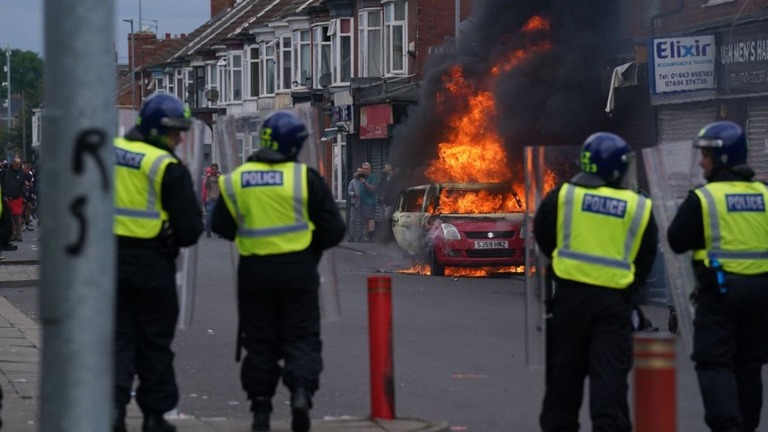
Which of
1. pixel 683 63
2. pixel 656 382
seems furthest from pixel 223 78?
pixel 656 382

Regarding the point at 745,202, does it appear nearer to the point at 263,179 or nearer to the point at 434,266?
the point at 263,179

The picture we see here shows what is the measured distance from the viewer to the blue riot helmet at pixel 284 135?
800cm

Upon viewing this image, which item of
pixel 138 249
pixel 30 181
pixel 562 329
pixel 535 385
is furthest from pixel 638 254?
pixel 30 181

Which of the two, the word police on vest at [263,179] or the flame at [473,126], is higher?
Answer: the flame at [473,126]

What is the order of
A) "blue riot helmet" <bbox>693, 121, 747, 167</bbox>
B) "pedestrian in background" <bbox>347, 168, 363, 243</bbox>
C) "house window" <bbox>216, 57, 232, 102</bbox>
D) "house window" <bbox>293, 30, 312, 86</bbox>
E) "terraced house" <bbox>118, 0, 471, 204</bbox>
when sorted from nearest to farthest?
"blue riot helmet" <bbox>693, 121, 747, 167</bbox>, "pedestrian in background" <bbox>347, 168, 363, 243</bbox>, "terraced house" <bbox>118, 0, 471, 204</bbox>, "house window" <bbox>293, 30, 312, 86</bbox>, "house window" <bbox>216, 57, 232, 102</bbox>

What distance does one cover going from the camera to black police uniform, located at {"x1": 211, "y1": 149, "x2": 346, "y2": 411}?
7.89m

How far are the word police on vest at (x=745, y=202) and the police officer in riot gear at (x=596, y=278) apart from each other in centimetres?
46

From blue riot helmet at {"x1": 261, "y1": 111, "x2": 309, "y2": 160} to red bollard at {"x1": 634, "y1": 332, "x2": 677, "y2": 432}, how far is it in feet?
9.92

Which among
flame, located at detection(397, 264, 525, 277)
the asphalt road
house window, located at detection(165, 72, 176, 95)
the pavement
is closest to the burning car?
flame, located at detection(397, 264, 525, 277)

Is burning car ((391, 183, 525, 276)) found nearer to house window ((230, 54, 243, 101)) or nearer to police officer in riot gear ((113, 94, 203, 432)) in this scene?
police officer in riot gear ((113, 94, 203, 432))

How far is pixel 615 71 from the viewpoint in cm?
2722

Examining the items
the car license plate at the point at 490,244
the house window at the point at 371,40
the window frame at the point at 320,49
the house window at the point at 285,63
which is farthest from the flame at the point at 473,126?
the house window at the point at 285,63

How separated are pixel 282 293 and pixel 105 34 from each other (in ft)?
12.4

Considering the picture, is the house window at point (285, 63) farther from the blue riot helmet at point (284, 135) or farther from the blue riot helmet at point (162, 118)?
the blue riot helmet at point (162, 118)
